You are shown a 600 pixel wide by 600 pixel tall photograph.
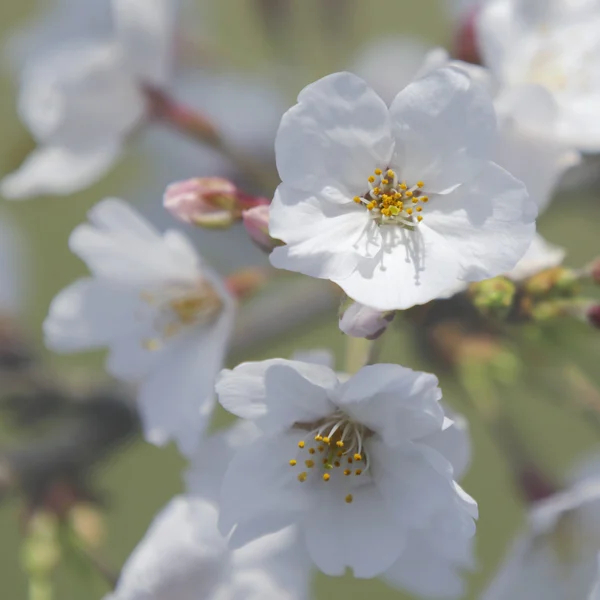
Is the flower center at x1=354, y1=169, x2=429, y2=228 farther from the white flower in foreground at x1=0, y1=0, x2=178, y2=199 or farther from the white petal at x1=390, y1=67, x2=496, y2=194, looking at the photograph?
the white flower in foreground at x1=0, y1=0, x2=178, y2=199

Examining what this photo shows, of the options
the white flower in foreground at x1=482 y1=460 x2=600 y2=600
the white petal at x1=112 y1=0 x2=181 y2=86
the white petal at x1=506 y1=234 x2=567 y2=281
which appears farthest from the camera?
the white petal at x1=112 y1=0 x2=181 y2=86

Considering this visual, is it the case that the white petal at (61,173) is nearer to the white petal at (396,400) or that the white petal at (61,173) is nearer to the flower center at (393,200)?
the flower center at (393,200)

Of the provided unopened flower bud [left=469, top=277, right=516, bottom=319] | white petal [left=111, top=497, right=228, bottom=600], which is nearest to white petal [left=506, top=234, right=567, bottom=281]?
unopened flower bud [left=469, top=277, right=516, bottom=319]

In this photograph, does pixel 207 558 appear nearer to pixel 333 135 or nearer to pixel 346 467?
pixel 346 467

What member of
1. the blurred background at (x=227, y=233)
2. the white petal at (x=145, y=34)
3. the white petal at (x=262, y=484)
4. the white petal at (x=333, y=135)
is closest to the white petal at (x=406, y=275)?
the white petal at (x=333, y=135)

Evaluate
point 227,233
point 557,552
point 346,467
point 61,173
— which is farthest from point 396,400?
point 227,233

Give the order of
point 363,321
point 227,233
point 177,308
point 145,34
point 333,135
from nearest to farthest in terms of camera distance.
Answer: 1. point 363,321
2. point 333,135
3. point 177,308
4. point 145,34
5. point 227,233

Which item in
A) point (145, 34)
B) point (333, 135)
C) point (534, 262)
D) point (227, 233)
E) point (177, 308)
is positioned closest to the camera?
point (333, 135)
